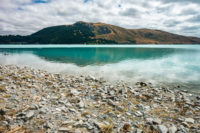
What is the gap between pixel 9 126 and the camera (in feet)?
19.8

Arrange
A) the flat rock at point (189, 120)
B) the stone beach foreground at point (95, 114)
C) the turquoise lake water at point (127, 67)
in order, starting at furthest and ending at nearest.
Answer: the turquoise lake water at point (127, 67) < the flat rock at point (189, 120) < the stone beach foreground at point (95, 114)

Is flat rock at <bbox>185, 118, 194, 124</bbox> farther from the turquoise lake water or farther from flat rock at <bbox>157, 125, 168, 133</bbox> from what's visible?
the turquoise lake water

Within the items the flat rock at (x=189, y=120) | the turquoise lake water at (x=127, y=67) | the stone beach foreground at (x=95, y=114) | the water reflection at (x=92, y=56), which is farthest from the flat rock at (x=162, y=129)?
the water reflection at (x=92, y=56)

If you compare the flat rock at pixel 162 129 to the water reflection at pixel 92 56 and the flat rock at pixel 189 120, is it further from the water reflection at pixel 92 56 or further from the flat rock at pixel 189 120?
the water reflection at pixel 92 56

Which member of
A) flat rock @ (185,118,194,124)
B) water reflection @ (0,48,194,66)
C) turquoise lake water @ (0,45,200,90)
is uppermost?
water reflection @ (0,48,194,66)

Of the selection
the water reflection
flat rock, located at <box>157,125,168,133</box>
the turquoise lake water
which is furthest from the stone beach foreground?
the water reflection

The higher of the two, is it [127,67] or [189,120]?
[127,67]

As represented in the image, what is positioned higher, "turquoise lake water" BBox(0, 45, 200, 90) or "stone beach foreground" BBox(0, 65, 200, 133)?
"turquoise lake water" BBox(0, 45, 200, 90)

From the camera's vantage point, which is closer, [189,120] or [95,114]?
[189,120]

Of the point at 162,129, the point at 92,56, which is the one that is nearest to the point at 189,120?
the point at 162,129

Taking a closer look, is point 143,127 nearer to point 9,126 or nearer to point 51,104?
point 51,104

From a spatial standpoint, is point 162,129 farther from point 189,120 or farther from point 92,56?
point 92,56

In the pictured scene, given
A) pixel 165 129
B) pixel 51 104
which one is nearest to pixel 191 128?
pixel 165 129

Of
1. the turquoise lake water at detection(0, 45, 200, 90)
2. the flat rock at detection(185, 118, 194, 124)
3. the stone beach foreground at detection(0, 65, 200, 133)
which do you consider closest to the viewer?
the stone beach foreground at detection(0, 65, 200, 133)
